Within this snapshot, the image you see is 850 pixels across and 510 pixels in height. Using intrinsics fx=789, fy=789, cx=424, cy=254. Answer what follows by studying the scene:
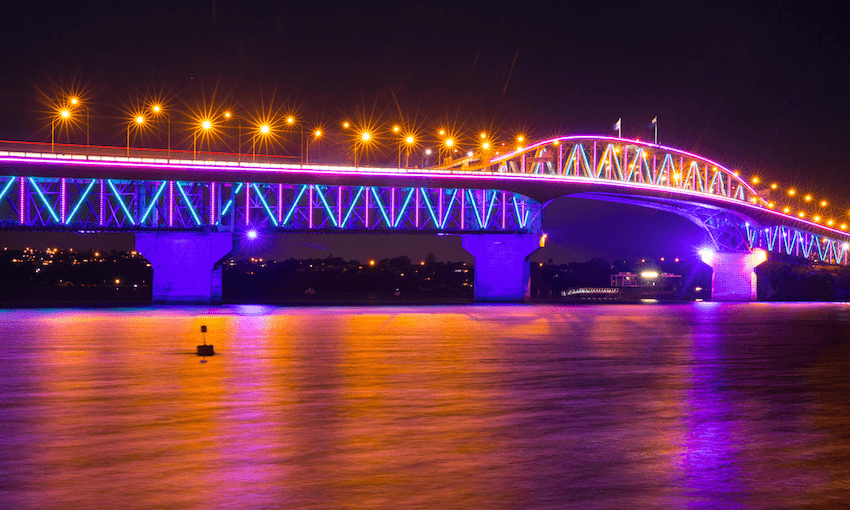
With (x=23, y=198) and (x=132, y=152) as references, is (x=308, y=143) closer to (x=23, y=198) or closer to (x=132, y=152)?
(x=132, y=152)

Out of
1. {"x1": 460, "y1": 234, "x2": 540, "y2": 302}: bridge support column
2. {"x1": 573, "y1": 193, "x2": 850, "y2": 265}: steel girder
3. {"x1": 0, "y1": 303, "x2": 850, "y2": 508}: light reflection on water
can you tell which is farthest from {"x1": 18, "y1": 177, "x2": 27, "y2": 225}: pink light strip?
{"x1": 573, "y1": 193, "x2": 850, "y2": 265}: steel girder

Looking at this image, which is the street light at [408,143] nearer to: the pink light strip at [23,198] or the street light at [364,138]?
the street light at [364,138]

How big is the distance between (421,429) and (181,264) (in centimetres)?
5909

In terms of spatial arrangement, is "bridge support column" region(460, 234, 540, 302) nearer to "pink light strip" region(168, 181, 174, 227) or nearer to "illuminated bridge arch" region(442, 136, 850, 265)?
"illuminated bridge arch" region(442, 136, 850, 265)

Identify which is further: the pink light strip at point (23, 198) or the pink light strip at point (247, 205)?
the pink light strip at point (247, 205)

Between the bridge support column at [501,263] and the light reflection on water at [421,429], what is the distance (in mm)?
51164

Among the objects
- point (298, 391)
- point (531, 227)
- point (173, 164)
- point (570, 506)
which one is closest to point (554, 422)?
point (570, 506)

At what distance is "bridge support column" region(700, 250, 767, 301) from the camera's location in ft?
Result: 366

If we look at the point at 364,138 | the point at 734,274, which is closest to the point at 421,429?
the point at 364,138

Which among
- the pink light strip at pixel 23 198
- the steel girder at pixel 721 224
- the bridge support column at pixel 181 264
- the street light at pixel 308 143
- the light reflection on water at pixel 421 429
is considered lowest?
the light reflection on water at pixel 421 429

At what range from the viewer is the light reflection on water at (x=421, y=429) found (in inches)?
319

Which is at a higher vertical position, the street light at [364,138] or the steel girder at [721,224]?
the street light at [364,138]

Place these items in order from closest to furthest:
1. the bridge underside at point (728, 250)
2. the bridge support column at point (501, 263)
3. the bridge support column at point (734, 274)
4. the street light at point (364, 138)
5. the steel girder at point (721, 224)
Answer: the bridge support column at point (501, 263) → the street light at point (364, 138) → the steel girder at point (721, 224) → the bridge underside at point (728, 250) → the bridge support column at point (734, 274)

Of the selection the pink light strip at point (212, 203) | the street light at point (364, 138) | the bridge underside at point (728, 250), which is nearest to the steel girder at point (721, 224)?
the bridge underside at point (728, 250)
